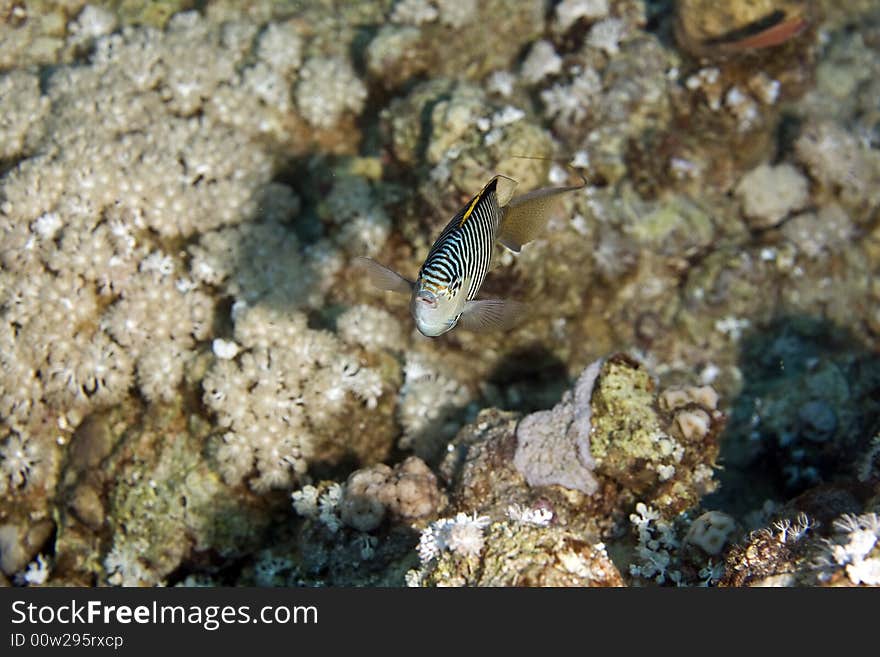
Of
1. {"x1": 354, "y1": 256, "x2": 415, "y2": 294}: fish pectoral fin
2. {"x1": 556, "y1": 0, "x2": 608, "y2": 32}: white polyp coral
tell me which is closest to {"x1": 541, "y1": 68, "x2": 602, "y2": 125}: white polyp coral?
{"x1": 556, "y1": 0, "x2": 608, "y2": 32}: white polyp coral

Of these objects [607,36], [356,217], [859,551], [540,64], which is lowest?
[356,217]

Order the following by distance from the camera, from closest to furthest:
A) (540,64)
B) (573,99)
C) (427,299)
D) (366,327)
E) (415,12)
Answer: (427,299), (366,327), (573,99), (540,64), (415,12)

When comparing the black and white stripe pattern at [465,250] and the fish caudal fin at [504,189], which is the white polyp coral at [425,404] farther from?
the black and white stripe pattern at [465,250]

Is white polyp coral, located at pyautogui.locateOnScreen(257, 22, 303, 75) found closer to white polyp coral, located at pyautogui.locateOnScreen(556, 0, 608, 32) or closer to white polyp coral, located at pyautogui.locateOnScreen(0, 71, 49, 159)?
white polyp coral, located at pyautogui.locateOnScreen(0, 71, 49, 159)

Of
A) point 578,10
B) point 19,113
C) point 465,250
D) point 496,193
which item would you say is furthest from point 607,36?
point 19,113

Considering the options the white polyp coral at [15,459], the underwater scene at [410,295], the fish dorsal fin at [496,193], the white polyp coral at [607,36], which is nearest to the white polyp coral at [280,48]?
the underwater scene at [410,295]

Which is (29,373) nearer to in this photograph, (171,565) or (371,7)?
(171,565)

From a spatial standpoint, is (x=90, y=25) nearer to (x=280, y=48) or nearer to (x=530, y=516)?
(x=280, y=48)
